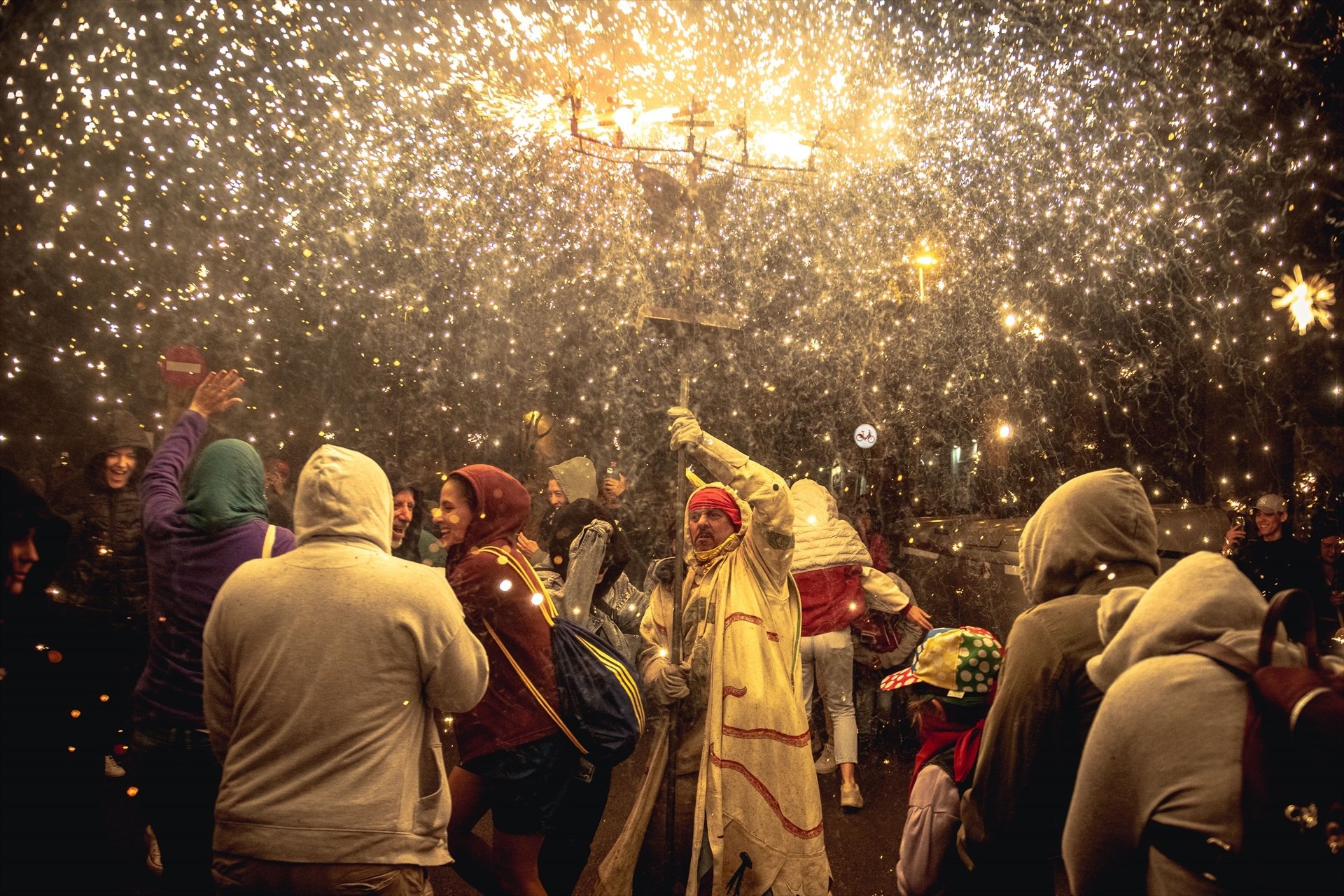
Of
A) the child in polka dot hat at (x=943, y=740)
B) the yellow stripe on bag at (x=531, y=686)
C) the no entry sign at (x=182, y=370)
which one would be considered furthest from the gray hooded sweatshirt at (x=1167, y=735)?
the no entry sign at (x=182, y=370)

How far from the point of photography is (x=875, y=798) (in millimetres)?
5246

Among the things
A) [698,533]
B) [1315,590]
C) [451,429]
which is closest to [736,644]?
[698,533]

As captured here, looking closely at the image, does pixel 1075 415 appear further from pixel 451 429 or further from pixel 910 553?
pixel 451 429

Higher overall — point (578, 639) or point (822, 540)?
point (822, 540)

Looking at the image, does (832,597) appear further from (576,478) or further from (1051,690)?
(1051,690)

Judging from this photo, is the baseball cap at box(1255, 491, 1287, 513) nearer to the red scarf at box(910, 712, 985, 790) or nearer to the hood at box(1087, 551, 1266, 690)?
the red scarf at box(910, 712, 985, 790)

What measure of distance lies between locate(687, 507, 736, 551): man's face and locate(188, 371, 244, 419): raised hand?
203cm

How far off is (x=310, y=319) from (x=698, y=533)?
5354mm

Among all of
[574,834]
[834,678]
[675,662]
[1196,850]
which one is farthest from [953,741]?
[834,678]

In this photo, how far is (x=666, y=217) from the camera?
7.20 m

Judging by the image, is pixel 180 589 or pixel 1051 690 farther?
pixel 180 589

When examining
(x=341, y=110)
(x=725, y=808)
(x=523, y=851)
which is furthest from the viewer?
(x=341, y=110)

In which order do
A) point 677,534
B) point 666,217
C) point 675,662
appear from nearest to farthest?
point 675,662, point 677,534, point 666,217

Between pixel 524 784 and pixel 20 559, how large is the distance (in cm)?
165
